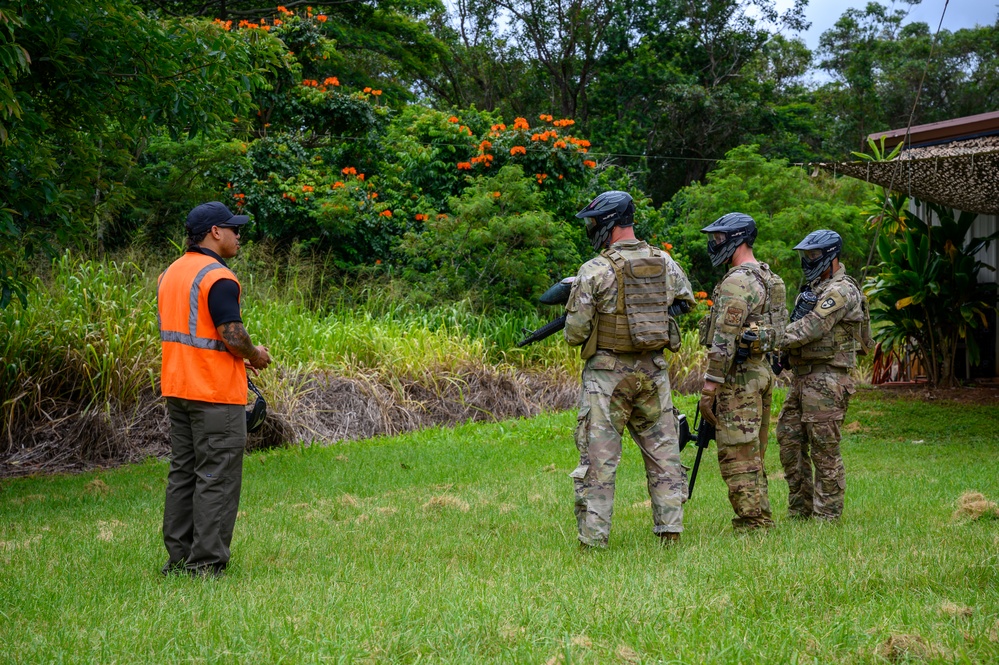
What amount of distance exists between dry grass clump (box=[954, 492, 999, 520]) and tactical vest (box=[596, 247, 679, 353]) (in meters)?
2.61

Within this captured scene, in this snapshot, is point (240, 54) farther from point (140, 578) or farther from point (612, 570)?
point (612, 570)

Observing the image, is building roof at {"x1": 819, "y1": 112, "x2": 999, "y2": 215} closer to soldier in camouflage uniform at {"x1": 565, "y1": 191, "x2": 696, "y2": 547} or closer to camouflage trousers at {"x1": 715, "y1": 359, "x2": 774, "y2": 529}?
camouflage trousers at {"x1": 715, "y1": 359, "x2": 774, "y2": 529}

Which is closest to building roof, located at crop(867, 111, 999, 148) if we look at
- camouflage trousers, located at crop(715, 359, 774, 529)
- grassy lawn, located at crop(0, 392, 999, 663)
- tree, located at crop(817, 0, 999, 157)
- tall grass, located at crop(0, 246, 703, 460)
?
tall grass, located at crop(0, 246, 703, 460)

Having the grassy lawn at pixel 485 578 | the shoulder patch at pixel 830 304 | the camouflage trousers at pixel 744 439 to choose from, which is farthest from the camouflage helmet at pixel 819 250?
the grassy lawn at pixel 485 578

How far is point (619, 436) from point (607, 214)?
55.3 inches

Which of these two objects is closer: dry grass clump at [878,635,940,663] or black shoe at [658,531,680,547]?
dry grass clump at [878,635,940,663]

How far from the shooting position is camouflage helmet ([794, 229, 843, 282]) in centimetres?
700

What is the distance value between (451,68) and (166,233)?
68.8 ft

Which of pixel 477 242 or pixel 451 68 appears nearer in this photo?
pixel 477 242

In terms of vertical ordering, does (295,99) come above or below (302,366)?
above

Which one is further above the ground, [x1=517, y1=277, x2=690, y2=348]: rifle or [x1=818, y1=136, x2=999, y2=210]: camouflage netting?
[x1=818, y1=136, x2=999, y2=210]: camouflage netting

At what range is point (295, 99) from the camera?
1950cm

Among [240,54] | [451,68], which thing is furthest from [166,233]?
[451,68]

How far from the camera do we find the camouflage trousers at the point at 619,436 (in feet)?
19.4
